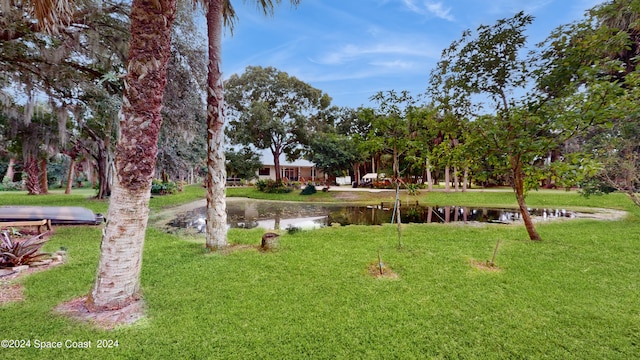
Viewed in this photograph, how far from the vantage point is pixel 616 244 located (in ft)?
19.2

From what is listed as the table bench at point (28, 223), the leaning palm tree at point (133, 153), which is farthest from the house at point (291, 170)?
the leaning palm tree at point (133, 153)

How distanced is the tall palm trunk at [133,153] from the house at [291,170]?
2881 cm

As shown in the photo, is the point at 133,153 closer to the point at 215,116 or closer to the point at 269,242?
the point at 215,116

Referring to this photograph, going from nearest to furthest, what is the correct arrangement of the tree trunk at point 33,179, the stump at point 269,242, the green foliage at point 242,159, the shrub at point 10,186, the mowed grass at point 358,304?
1. the mowed grass at point 358,304
2. the stump at point 269,242
3. the tree trunk at point 33,179
4. the green foliage at point 242,159
5. the shrub at point 10,186

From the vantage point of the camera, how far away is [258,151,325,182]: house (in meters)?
32.0

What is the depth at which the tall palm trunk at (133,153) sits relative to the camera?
2852 millimetres

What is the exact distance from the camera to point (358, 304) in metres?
3.19

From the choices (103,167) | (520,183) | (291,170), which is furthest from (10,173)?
(520,183)

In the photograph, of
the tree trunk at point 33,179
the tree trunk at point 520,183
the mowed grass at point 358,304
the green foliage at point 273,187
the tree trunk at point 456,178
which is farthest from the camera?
the green foliage at point 273,187

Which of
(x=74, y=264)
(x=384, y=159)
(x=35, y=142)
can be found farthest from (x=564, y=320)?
(x=384, y=159)

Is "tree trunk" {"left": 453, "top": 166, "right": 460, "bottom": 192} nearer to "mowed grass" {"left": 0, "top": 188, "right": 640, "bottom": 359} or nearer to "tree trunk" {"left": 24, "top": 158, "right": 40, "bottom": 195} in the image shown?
"mowed grass" {"left": 0, "top": 188, "right": 640, "bottom": 359}

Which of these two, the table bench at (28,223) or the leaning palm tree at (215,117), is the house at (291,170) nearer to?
the table bench at (28,223)

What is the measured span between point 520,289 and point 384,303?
1.93 m

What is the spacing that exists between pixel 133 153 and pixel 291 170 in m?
33.1
